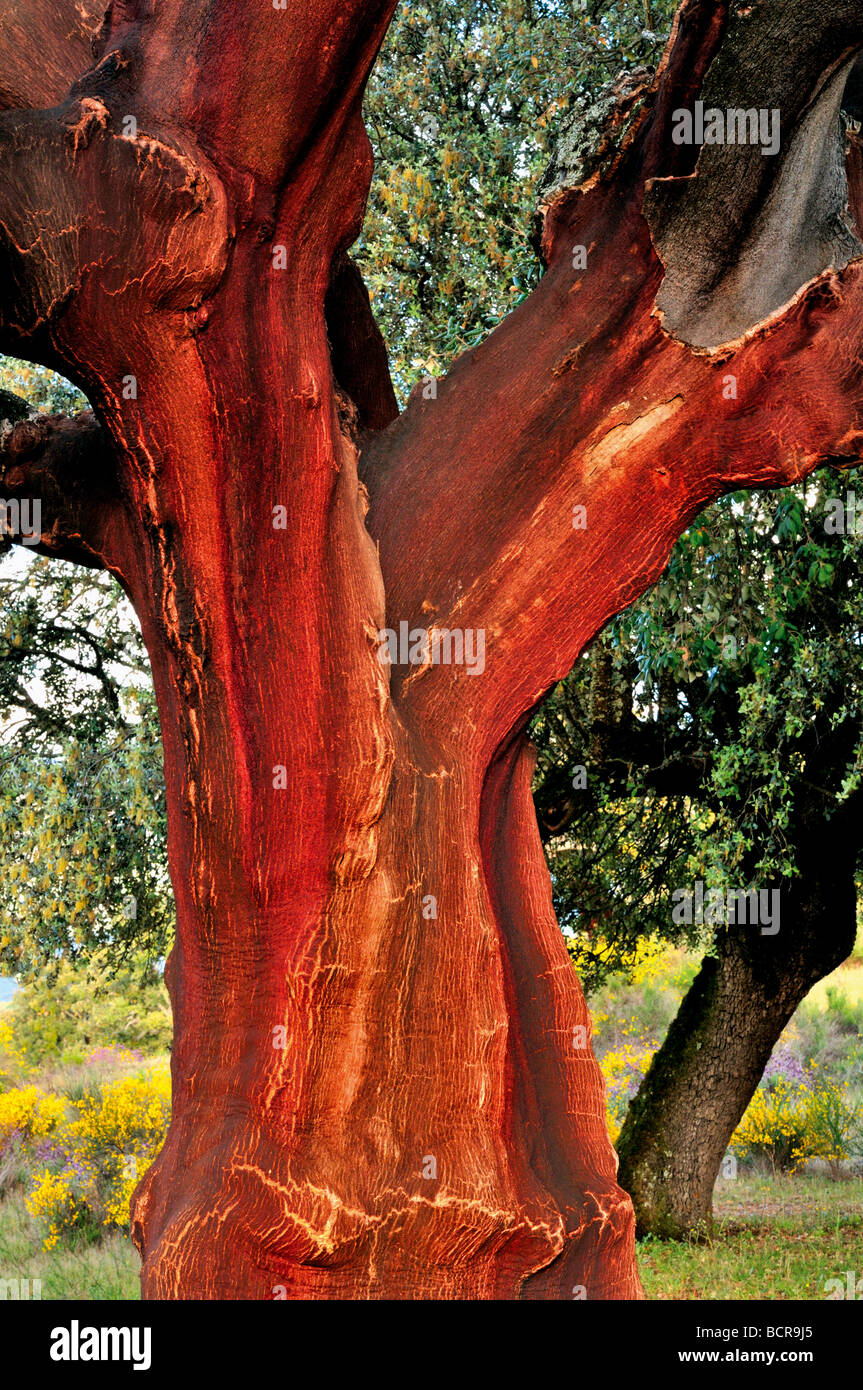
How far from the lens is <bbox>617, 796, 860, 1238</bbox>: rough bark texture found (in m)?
8.65

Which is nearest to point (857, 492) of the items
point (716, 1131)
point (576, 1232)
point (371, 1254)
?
point (576, 1232)

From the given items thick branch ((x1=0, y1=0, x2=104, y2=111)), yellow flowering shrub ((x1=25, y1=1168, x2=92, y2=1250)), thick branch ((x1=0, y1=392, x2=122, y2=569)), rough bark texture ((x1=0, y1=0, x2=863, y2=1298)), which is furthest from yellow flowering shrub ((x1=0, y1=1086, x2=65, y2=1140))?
thick branch ((x1=0, y1=0, x2=104, y2=111))

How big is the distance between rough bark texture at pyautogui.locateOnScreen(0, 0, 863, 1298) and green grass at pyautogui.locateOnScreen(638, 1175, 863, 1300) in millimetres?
4536

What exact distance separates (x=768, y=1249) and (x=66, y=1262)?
530cm

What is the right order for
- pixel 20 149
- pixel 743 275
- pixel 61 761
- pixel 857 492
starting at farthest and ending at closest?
pixel 61 761, pixel 857 492, pixel 743 275, pixel 20 149

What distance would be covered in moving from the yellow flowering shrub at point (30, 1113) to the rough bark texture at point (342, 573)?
29.2 ft

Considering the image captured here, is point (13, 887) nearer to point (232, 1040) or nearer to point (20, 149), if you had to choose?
point (232, 1040)

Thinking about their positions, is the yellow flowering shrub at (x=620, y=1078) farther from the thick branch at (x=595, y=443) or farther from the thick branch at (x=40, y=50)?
the thick branch at (x=40, y=50)

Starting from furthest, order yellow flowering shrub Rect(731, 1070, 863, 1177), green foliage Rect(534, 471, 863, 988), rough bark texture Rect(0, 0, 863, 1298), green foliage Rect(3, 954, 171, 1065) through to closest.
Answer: green foliage Rect(3, 954, 171, 1065)
yellow flowering shrub Rect(731, 1070, 863, 1177)
green foliage Rect(534, 471, 863, 988)
rough bark texture Rect(0, 0, 863, 1298)

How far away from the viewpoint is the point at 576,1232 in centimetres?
316

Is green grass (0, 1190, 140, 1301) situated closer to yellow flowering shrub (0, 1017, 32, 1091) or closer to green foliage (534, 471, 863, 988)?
yellow flowering shrub (0, 1017, 32, 1091)

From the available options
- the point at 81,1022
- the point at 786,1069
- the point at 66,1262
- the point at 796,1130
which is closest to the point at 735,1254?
the point at 796,1130

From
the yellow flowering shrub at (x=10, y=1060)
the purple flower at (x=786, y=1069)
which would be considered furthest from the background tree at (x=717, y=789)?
the yellow flowering shrub at (x=10, y=1060)

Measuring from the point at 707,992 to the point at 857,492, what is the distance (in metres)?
4.66
